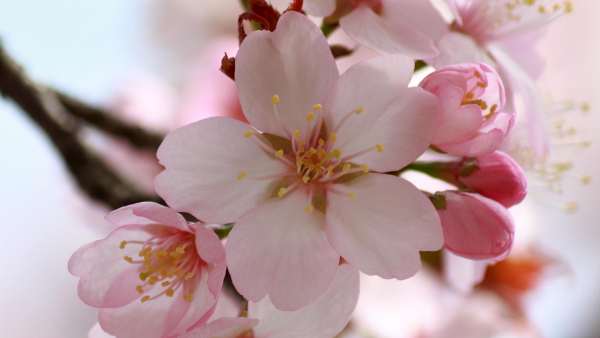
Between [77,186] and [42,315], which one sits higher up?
[77,186]

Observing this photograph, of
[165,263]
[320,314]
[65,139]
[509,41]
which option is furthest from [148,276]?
[65,139]

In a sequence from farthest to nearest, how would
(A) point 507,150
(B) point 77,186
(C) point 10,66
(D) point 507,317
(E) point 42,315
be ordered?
(E) point 42,315 → (D) point 507,317 → (B) point 77,186 → (C) point 10,66 → (A) point 507,150

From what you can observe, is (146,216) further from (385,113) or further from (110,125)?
(110,125)

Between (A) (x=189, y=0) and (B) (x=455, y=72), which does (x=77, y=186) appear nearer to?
(B) (x=455, y=72)

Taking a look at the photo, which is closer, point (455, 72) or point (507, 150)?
point (455, 72)

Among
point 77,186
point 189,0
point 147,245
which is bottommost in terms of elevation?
point 189,0

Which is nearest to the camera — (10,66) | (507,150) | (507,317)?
(507,150)

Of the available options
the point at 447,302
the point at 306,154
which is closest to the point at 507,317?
the point at 447,302

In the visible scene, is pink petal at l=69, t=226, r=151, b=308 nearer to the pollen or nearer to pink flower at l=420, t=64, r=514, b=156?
the pollen

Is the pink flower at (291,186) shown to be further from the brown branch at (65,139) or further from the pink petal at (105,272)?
the brown branch at (65,139)
